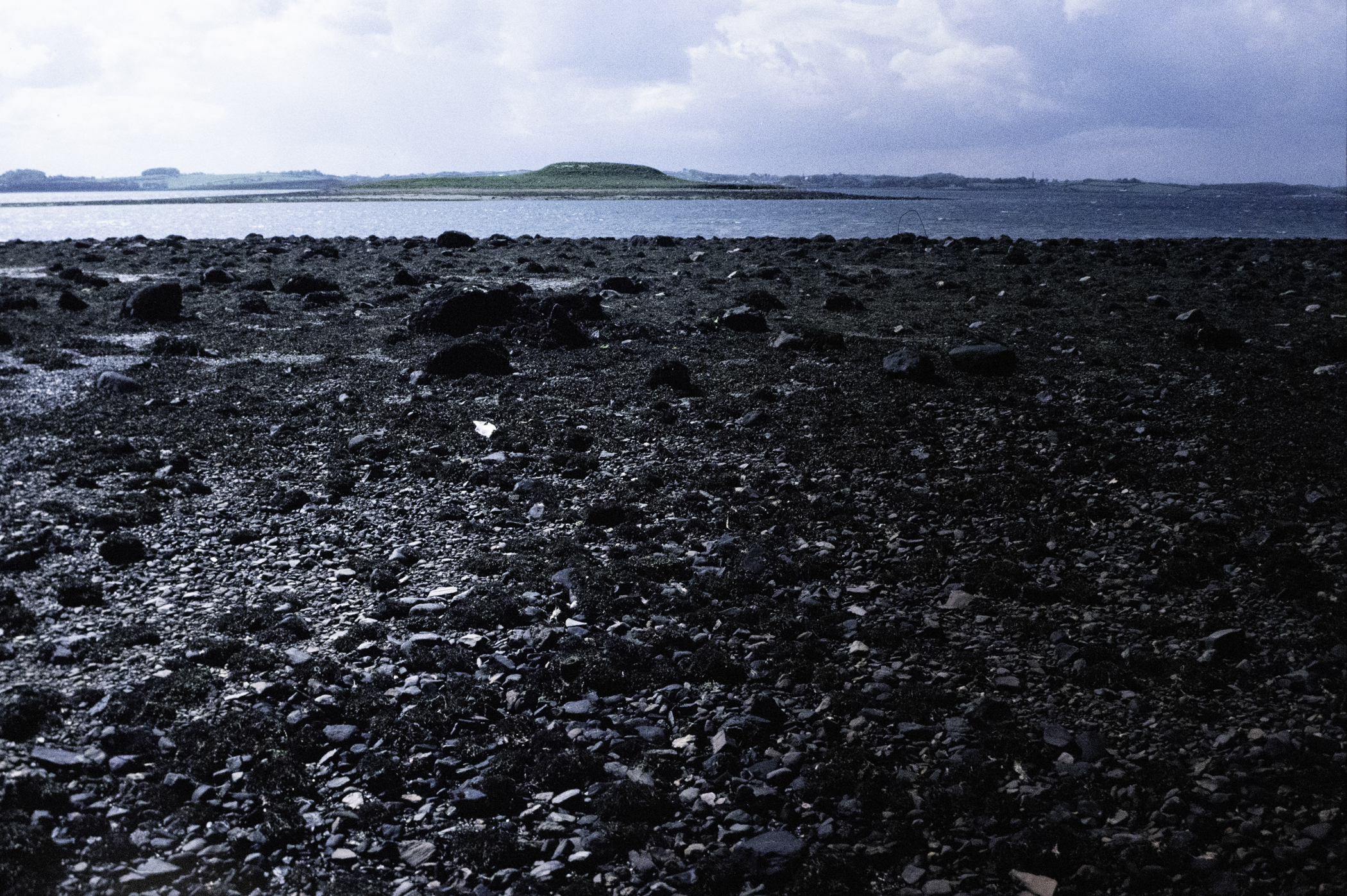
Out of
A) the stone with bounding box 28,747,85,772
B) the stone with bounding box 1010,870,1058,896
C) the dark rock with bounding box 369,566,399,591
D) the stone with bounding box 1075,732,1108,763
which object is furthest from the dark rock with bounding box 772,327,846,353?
the stone with bounding box 28,747,85,772

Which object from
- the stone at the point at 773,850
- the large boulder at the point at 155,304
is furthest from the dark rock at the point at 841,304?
the stone at the point at 773,850

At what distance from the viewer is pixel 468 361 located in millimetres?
17844

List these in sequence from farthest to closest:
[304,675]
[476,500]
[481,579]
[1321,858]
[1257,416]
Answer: [1257,416] → [476,500] → [481,579] → [304,675] → [1321,858]

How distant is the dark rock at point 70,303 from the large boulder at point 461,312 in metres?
11.5

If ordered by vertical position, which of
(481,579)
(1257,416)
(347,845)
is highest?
(1257,416)

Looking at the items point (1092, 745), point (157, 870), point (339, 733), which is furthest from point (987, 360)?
point (157, 870)

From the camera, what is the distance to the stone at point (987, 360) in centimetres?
1686

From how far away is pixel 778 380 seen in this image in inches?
671

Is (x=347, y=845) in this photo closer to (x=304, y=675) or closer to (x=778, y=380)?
(x=304, y=675)

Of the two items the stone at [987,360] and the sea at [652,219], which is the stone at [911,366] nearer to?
the stone at [987,360]

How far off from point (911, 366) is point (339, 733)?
42.8 ft

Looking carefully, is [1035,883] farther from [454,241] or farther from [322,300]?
[454,241]

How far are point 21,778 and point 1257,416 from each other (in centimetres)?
1601

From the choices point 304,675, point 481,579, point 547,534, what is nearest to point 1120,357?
point 547,534
